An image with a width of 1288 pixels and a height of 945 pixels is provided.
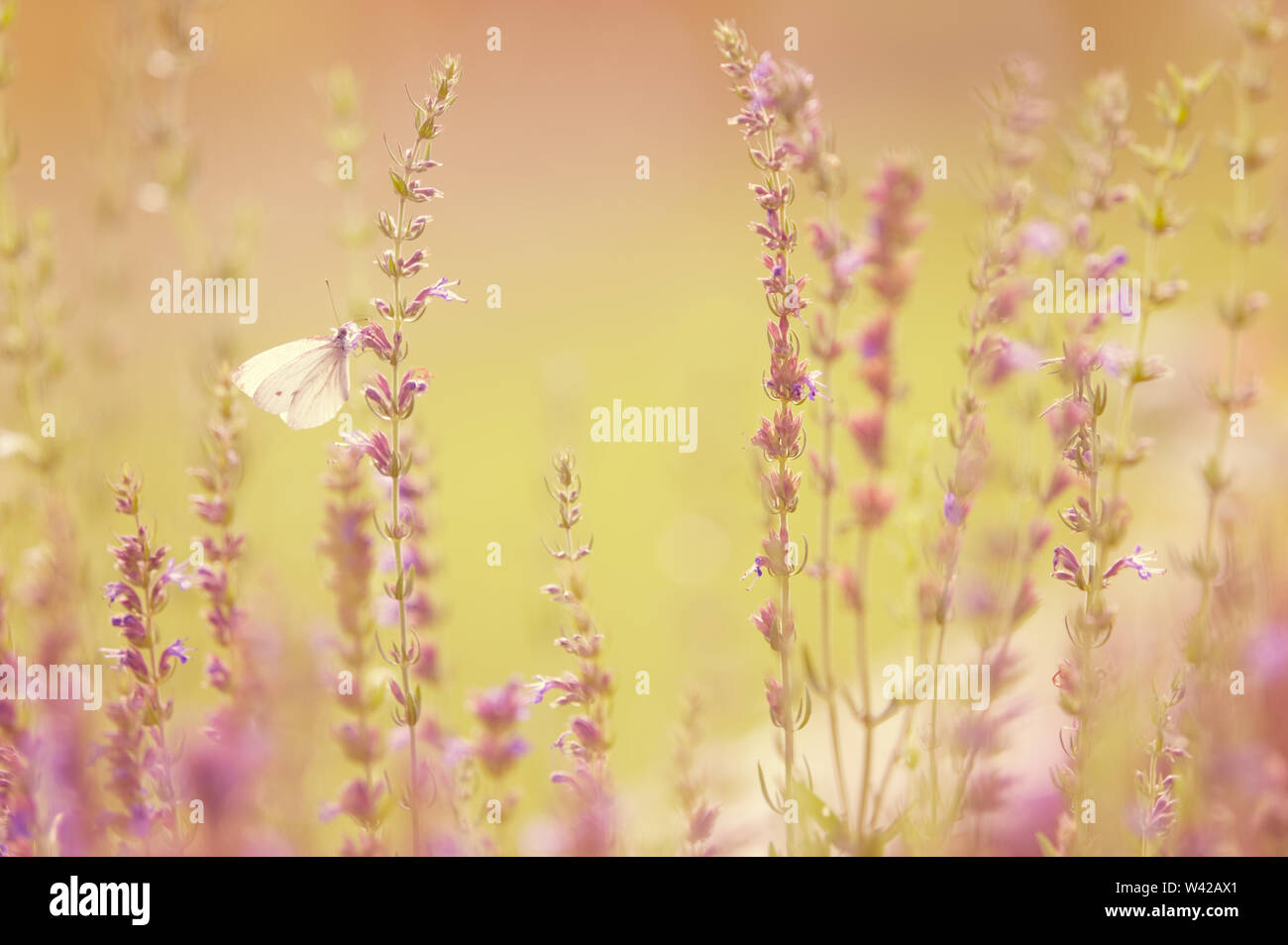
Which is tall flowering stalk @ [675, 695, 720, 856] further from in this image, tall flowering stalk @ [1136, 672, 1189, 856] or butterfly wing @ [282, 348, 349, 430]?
butterfly wing @ [282, 348, 349, 430]

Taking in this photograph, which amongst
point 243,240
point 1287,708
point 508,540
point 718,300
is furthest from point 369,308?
point 718,300

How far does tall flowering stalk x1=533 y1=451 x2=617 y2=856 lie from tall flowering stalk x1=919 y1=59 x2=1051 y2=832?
23.0 inches

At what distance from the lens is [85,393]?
10.7 feet

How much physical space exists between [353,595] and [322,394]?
1.55 ft

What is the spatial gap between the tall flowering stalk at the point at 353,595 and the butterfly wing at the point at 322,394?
15cm

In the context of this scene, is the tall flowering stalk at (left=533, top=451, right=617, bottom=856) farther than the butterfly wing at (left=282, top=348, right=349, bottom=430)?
No

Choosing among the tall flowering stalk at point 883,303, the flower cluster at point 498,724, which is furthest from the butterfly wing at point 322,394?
the tall flowering stalk at point 883,303

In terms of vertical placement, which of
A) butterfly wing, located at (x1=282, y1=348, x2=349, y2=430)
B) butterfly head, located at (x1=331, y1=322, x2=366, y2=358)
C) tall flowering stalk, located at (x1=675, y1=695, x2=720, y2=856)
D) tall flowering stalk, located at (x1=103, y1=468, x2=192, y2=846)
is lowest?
tall flowering stalk, located at (x1=675, y1=695, x2=720, y2=856)

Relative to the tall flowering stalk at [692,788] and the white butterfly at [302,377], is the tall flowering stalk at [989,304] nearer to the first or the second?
the tall flowering stalk at [692,788]

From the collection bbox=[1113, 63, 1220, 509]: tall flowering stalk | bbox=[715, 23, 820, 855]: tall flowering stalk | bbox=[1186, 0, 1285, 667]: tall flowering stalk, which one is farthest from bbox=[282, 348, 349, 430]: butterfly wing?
bbox=[1186, 0, 1285, 667]: tall flowering stalk

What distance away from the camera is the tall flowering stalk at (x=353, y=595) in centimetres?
191

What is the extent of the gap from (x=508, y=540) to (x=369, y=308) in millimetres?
3126

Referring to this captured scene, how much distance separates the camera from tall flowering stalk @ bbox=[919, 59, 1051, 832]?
71.8 inches

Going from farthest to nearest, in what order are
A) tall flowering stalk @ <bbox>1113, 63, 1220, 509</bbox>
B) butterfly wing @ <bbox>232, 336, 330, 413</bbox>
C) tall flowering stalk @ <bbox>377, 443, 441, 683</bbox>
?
1. tall flowering stalk @ <bbox>377, 443, 441, 683</bbox>
2. butterfly wing @ <bbox>232, 336, 330, 413</bbox>
3. tall flowering stalk @ <bbox>1113, 63, 1220, 509</bbox>
